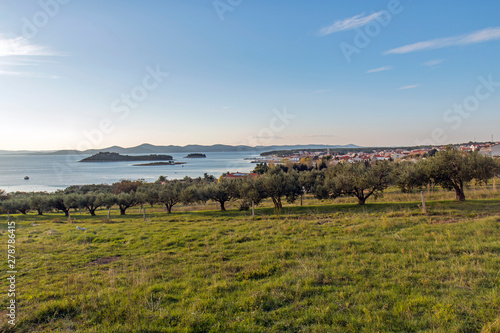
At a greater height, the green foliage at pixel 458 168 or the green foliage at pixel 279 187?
the green foliage at pixel 458 168

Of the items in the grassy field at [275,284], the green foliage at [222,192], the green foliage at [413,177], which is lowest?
the green foliage at [222,192]

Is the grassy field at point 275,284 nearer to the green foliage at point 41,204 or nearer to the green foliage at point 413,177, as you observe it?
the green foliage at point 413,177

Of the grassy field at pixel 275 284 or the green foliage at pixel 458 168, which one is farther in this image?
the green foliage at pixel 458 168

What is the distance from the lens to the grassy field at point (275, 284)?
4.18 metres

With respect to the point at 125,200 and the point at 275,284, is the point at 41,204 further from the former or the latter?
the point at 275,284

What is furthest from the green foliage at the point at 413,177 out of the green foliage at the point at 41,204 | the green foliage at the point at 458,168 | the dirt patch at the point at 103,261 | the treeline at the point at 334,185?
the green foliage at the point at 41,204

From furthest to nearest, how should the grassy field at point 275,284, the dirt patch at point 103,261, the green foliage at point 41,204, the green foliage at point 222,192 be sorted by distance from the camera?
the green foliage at point 41,204 < the green foliage at point 222,192 < the dirt patch at point 103,261 < the grassy field at point 275,284

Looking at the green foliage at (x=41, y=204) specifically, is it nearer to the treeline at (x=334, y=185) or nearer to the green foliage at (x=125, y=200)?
the treeline at (x=334, y=185)

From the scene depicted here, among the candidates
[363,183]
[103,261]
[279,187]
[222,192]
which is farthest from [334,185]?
[103,261]

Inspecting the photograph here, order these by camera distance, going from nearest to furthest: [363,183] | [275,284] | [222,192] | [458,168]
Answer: [275,284], [458,168], [363,183], [222,192]

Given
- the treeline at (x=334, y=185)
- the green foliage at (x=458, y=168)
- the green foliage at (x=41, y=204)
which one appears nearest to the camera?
the green foliage at (x=458, y=168)

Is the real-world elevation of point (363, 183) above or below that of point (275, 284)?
above

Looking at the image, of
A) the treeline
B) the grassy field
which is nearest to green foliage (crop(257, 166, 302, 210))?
the treeline

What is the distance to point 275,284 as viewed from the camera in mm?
5484
